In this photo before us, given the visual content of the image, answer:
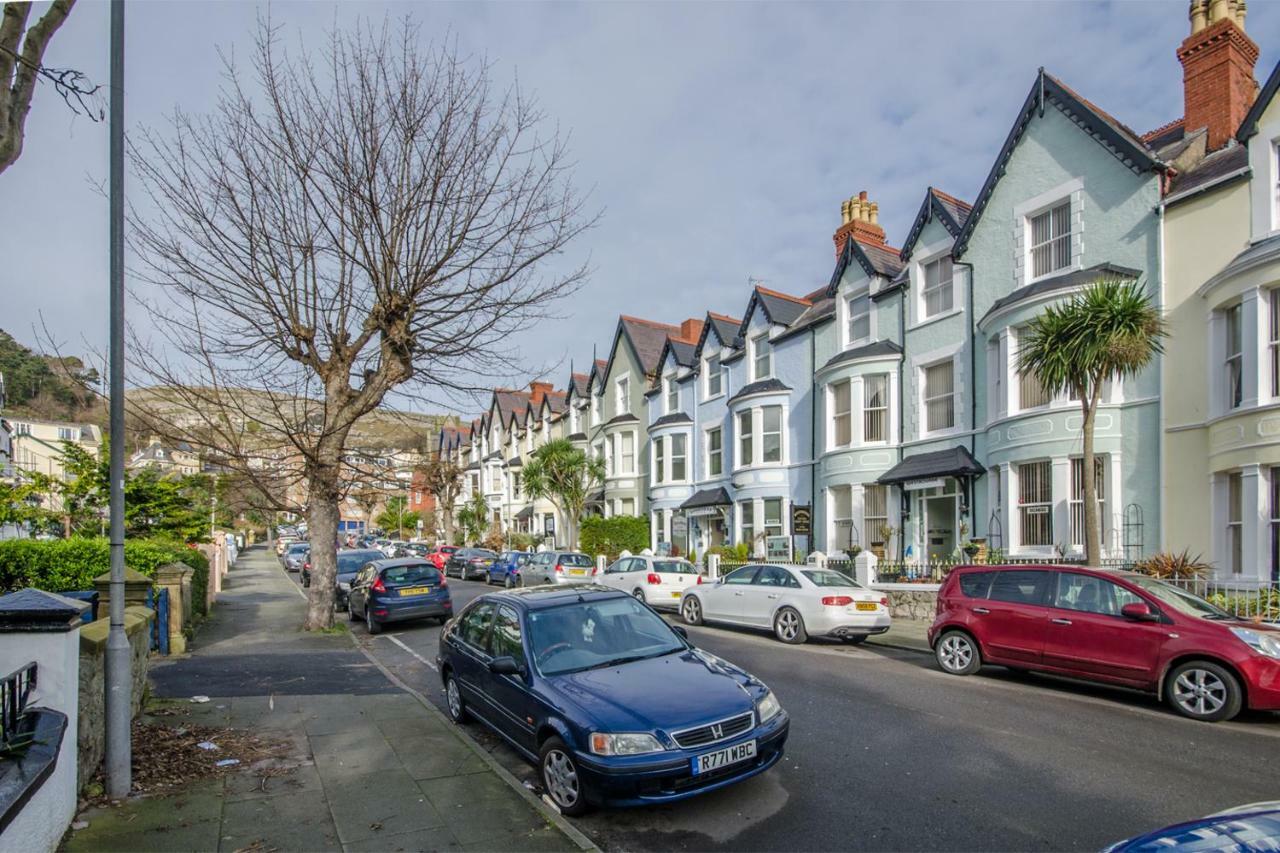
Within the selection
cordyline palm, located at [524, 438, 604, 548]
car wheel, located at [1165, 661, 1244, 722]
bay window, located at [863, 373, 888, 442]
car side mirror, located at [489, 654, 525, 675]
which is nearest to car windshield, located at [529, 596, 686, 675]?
car side mirror, located at [489, 654, 525, 675]

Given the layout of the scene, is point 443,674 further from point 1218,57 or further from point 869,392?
point 1218,57

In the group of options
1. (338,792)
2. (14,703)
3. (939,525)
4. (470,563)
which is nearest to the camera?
(14,703)

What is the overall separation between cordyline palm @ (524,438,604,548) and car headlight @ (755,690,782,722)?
93.8ft

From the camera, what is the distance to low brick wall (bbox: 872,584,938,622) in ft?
53.5

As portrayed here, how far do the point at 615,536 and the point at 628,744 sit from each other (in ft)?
88.5

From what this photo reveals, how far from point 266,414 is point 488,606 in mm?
8615

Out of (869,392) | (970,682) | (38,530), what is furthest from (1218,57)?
(38,530)

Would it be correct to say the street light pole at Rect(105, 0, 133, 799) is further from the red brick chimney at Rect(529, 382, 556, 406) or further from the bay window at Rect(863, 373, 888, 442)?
the red brick chimney at Rect(529, 382, 556, 406)

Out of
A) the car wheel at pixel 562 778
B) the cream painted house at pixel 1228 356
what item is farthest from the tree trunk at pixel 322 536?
the cream painted house at pixel 1228 356

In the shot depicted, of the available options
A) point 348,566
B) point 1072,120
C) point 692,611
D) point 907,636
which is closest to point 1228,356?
point 1072,120

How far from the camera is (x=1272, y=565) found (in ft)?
41.3

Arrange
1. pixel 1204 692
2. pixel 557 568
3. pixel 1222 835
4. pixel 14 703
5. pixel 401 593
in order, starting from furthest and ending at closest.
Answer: pixel 557 568, pixel 401 593, pixel 1204 692, pixel 14 703, pixel 1222 835

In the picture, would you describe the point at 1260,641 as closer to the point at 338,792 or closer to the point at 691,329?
the point at 338,792

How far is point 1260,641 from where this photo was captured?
25.8 feet
